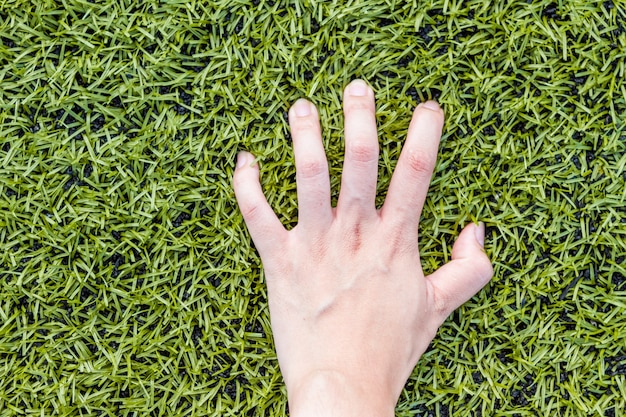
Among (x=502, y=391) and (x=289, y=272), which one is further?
(x=502, y=391)

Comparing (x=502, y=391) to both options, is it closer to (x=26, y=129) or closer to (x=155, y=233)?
(x=155, y=233)

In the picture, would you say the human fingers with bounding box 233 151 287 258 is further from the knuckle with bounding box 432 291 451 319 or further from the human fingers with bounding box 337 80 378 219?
the knuckle with bounding box 432 291 451 319

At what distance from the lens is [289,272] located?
197 centimetres

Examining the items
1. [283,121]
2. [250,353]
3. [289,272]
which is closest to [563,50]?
[283,121]

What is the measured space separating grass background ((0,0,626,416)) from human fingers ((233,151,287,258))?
0.07 meters

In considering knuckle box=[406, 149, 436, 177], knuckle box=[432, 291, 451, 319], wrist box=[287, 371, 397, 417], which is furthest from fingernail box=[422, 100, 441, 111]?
wrist box=[287, 371, 397, 417]

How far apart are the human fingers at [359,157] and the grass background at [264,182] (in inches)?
2.8

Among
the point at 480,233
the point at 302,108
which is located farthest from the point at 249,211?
the point at 480,233

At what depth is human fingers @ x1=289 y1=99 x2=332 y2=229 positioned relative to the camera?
1936 millimetres

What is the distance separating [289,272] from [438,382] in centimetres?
65

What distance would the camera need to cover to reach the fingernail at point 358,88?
6.61 ft

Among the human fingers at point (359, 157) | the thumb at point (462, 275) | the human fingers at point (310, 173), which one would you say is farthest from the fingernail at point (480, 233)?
the human fingers at point (310, 173)

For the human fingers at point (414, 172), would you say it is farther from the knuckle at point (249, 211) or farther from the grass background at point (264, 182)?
the knuckle at point (249, 211)

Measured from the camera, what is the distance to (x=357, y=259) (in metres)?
1.95
